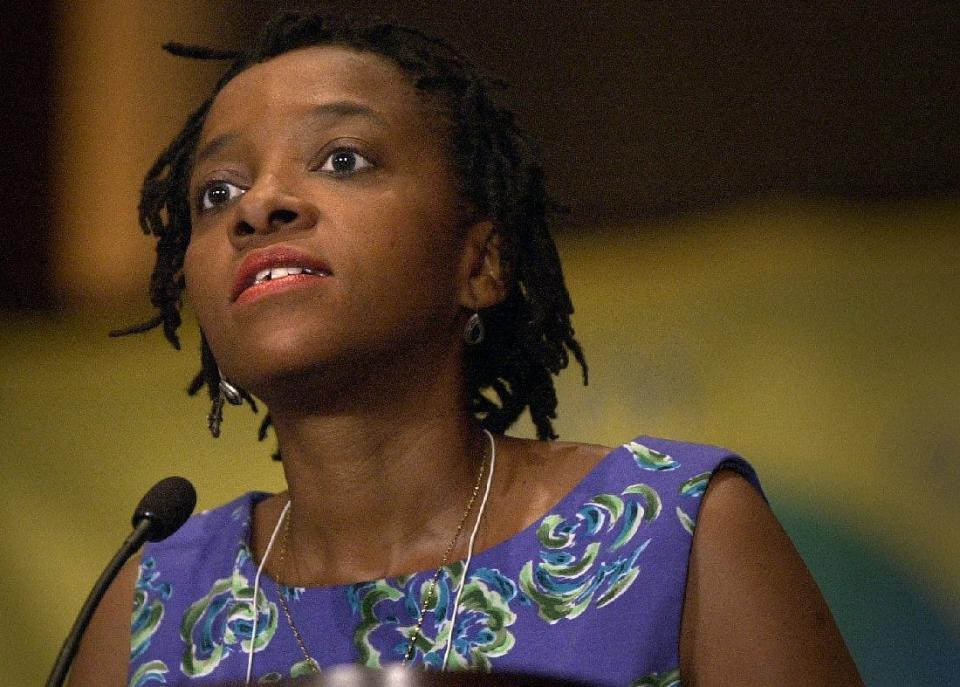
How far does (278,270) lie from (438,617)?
1.66ft

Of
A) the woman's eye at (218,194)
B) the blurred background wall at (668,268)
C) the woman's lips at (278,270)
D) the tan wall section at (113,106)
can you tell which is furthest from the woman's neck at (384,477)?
the tan wall section at (113,106)

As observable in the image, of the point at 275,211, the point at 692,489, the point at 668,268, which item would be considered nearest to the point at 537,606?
the point at 692,489

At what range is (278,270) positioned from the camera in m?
1.81

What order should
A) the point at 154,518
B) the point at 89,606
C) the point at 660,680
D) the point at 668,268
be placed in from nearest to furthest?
the point at 89,606, the point at 154,518, the point at 660,680, the point at 668,268

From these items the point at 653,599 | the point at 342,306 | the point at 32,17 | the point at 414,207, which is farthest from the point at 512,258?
the point at 32,17

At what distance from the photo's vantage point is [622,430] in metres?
2.60

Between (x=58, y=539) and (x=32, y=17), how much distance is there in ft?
3.73

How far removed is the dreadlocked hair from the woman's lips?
31cm

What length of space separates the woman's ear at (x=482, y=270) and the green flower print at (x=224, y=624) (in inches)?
20.9

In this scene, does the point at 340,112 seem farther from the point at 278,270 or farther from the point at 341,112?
the point at 278,270

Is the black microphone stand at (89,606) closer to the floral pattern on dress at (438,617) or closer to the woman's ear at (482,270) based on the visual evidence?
the floral pattern on dress at (438,617)

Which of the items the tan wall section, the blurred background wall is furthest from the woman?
the tan wall section

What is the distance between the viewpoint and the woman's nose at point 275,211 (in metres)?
1.83

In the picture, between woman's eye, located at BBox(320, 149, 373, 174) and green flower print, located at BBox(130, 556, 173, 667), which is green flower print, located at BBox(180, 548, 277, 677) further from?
woman's eye, located at BBox(320, 149, 373, 174)
